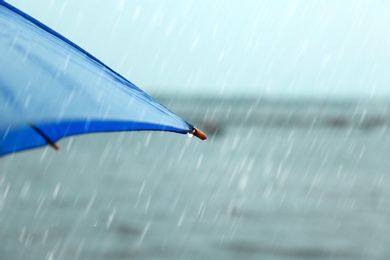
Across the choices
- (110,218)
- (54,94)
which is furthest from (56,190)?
(54,94)

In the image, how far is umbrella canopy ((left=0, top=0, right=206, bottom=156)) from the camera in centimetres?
236

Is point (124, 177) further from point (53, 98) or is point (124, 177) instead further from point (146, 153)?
point (53, 98)

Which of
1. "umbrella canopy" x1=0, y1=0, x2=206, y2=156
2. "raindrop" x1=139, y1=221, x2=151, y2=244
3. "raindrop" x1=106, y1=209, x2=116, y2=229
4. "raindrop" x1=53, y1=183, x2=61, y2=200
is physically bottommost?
"raindrop" x1=53, y1=183, x2=61, y2=200

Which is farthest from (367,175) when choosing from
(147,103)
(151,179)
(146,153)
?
(147,103)

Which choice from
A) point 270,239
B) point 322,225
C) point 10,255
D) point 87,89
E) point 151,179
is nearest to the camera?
point 87,89

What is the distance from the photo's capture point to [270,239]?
8328 mm

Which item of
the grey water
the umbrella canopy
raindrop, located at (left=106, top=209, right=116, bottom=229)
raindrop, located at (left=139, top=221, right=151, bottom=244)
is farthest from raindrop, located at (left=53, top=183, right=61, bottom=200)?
the umbrella canopy

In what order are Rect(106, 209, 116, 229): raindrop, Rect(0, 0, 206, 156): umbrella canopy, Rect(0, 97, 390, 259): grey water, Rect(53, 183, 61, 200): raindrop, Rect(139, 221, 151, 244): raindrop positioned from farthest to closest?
1. Rect(53, 183, 61, 200): raindrop
2. Rect(106, 209, 116, 229): raindrop
3. Rect(139, 221, 151, 244): raindrop
4. Rect(0, 97, 390, 259): grey water
5. Rect(0, 0, 206, 156): umbrella canopy

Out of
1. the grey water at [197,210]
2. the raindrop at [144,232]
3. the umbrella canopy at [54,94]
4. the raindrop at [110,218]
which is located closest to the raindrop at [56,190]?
the grey water at [197,210]

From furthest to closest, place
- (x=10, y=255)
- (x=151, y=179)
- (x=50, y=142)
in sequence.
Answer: (x=151, y=179), (x=10, y=255), (x=50, y=142)

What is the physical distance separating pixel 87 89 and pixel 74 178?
12562 mm

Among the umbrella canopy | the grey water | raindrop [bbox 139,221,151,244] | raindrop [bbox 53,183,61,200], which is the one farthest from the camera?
raindrop [bbox 53,183,61,200]

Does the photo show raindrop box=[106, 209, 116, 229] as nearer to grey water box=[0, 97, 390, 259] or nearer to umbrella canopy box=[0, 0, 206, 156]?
grey water box=[0, 97, 390, 259]

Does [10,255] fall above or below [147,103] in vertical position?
below
